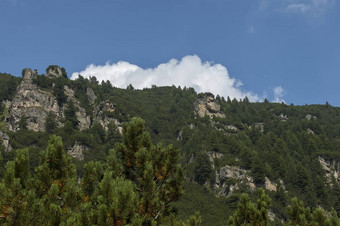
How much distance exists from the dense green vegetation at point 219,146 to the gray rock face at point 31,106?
352cm

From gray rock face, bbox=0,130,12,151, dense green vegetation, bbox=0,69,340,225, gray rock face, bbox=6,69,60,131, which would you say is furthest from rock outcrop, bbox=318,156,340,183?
gray rock face, bbox=0,130,12,151

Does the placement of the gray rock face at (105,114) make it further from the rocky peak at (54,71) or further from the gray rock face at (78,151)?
the rocky peak at (54,71)

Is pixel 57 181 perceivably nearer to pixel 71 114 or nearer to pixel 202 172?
pixel 202 172

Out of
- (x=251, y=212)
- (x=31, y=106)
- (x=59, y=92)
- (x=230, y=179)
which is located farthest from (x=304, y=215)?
(x=59, y=92)

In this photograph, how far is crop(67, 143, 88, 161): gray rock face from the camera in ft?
351

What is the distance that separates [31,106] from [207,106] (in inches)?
3417

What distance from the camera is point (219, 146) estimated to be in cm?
11650

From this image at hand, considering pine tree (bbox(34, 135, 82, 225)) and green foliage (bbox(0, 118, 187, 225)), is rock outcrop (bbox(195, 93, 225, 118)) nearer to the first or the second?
green foliage (bbox(0, 118, 187, 225))

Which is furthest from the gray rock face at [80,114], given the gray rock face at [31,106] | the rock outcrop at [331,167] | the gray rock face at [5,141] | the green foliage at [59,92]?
the rock outcrop at [331,167]

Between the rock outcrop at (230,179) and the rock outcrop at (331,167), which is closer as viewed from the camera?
the rock outcrop at (230,179)

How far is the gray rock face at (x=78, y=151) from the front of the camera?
10706cm

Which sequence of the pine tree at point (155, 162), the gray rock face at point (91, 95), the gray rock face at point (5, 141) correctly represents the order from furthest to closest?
the gray rock face at point (91, 95), the gray rock face at point (5, 141), the pine tree at point (155, 162)

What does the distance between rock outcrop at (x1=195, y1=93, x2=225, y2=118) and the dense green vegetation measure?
502 centimetres

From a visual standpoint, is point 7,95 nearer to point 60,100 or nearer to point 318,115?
point 60,100
